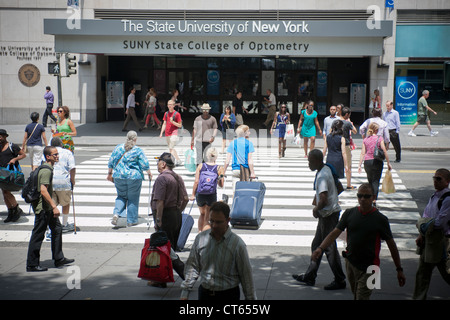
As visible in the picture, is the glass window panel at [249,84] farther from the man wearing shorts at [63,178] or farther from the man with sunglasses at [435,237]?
the man with sunglasses at [435,237]

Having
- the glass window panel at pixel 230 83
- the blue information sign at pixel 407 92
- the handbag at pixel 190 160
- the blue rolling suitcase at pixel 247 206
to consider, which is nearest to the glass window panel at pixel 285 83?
the glass window panel at pixel 230 83

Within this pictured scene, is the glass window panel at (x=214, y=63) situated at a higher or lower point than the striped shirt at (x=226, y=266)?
higher

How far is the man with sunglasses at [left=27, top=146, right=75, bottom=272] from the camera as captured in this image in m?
8.69

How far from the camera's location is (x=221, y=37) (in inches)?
1062

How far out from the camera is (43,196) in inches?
345

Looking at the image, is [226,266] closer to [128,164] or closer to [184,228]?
[184,228]

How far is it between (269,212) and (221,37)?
15699 millimetres

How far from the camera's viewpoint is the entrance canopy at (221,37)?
26.3m

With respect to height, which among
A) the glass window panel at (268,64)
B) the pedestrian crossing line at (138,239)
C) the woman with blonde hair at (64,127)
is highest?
Answer: the glass window panel at (268,64)

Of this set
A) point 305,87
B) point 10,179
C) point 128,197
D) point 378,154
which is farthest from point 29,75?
point 378,154

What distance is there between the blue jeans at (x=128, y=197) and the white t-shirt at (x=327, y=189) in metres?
4.19

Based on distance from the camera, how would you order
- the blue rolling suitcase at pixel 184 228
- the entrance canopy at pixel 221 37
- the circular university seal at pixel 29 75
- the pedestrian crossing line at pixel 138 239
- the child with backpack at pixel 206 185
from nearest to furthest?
the blue rolling suitcase at pixel 184 228 → the child with backpack at pixel 206 185 → the pedestrian crossing line at pixel 138 239 → the entrance canopy at pixel 221 37 → the circular university seal at pixel 29 75
